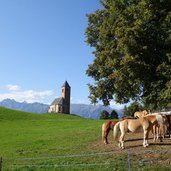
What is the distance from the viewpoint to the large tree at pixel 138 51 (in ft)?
90.0

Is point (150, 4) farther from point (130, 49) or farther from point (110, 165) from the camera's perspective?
point (110, 165)

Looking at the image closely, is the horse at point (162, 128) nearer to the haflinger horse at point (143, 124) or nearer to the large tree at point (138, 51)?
the haflinger horse at point (143, 124)

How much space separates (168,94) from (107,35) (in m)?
9.45

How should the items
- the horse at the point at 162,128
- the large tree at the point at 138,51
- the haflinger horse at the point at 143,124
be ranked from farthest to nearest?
the large tree at the point at 138,51 → the horse at the point at 162,128 → the haflinger horse at the point at 143,124

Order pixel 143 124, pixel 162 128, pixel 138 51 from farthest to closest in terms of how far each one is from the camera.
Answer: pixel 138 51 → pixel 162 128 → pixel 143 124

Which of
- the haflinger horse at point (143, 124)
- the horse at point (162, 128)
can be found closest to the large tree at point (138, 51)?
the horse at point (162, 128)

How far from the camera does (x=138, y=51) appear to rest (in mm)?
27906

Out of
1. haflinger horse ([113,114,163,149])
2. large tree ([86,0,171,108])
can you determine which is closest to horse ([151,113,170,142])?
haflinger horse ([113,114,163,149])

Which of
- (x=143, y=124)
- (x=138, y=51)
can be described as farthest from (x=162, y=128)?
(x=138, y=51)

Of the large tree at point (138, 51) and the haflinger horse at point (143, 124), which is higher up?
the large tree at point (138, 51)

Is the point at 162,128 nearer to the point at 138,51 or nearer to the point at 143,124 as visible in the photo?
the point at 143,124

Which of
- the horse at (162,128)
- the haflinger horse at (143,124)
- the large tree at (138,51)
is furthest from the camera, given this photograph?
the large tree at (138,51)

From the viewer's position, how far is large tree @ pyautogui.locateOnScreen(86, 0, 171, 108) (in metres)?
27.4

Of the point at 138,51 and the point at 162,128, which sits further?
the point at 138,51
